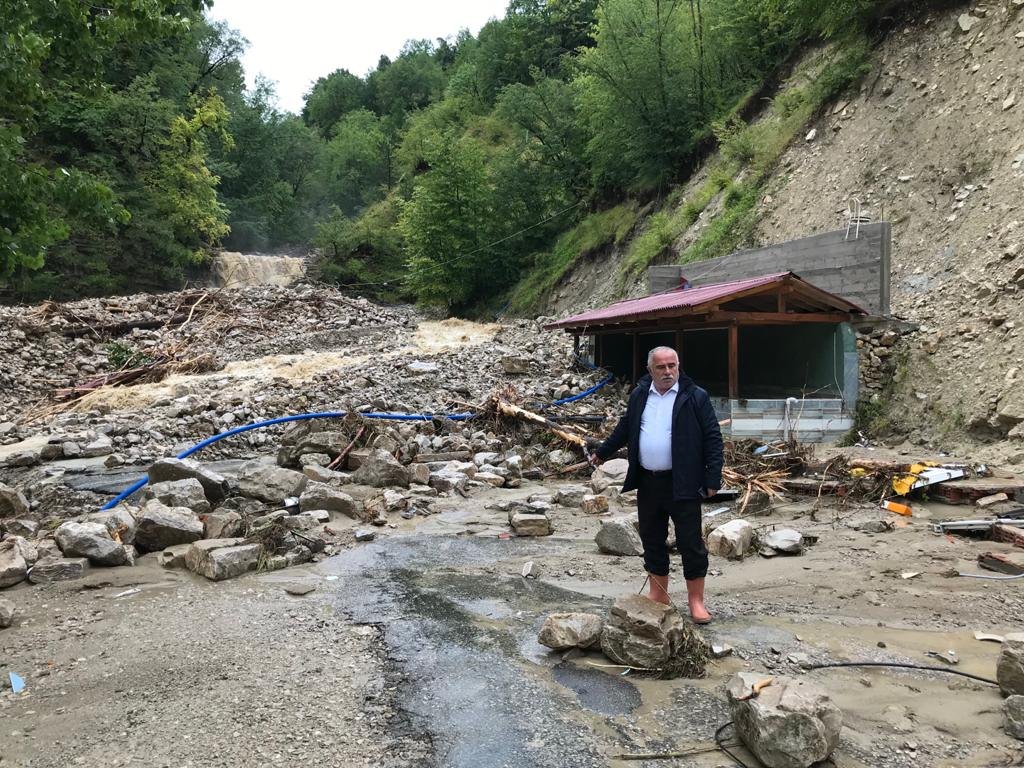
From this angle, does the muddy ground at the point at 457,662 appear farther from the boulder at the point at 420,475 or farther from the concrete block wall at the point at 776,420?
the concrete block wall at the point at 776,420

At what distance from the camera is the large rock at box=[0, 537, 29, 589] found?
16.6ft

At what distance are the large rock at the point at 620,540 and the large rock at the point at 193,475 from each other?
15.6ft

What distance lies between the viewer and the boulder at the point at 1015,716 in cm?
285

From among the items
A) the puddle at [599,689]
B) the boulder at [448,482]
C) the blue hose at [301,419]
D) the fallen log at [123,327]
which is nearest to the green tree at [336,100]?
the fallen log at [123,327]

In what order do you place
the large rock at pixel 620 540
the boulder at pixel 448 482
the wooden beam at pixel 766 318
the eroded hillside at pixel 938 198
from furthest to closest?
1. the wooden beam at pixel 766 318
2. the eroded hillside at pixel 938 198
3. the boulder at pixel 448 482
4. the large rock at pixel 620 540

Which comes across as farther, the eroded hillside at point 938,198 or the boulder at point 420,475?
the eroded hillside at point 938,198

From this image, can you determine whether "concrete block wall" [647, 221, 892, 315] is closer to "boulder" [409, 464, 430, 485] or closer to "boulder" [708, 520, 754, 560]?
"boulder" [708, 520, 754, 560]

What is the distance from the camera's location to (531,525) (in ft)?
22.4

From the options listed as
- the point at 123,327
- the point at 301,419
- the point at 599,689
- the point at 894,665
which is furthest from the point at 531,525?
the point at 123,327

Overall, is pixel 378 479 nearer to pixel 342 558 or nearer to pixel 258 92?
pixel 342 558

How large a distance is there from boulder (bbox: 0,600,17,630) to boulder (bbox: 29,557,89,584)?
0.78 metres

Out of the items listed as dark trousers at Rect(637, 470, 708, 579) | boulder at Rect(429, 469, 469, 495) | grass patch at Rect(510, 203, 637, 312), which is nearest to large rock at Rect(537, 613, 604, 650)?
dark trousers at Rect(637, 470, 708, 579)

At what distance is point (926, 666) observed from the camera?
3.53m

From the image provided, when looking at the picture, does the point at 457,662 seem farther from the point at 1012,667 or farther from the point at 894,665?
the point at 1012,667
